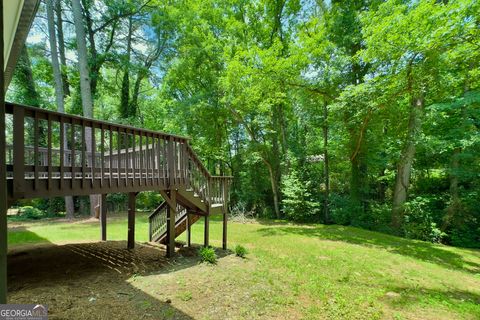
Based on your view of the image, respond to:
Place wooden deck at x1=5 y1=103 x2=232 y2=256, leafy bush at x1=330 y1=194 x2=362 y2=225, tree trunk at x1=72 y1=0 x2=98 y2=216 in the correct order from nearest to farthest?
wooden deck at x1=5 y1=103 x2=232 y2=256
tree trunk at x1=72 y1=0 x2=98 y2=216
leafy bush at x1=330 y1=194 x2=362 y2=225

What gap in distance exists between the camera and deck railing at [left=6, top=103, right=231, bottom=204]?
9.86 feet

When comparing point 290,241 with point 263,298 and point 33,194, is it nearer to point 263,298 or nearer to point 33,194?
point 263,298

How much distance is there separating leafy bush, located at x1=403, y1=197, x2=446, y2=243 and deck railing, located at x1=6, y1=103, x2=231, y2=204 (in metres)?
8.72

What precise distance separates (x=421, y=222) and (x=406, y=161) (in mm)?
2794

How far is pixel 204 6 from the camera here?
1499 cm

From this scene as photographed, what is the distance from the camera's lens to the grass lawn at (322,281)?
372 centimetres

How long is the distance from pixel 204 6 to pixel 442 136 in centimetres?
1426

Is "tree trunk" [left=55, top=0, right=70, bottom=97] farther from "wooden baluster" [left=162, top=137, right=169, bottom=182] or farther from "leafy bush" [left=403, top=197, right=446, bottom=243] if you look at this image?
"leafy bush" [left=403, top=197, right=446, bottom=243]

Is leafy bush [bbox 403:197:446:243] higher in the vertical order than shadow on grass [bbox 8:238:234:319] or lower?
lower

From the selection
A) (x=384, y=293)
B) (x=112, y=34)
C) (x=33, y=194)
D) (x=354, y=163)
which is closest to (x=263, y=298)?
(x=384, y=293)

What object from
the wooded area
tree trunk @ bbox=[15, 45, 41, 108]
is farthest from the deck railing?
tree trunk @ bbox=[15, 45, 41, 108]

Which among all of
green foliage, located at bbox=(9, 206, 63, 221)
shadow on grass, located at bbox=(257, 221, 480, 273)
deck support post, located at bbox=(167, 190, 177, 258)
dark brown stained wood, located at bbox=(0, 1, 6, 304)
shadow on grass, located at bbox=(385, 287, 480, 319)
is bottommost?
shadow on grass, located at bbox=(257, 221, 480, 273)

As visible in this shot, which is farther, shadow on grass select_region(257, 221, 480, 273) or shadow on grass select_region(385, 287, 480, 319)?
shadow on grass select_region(257, 221, 480, 273)

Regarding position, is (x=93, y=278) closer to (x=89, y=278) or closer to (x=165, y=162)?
(x=89, y=278)
